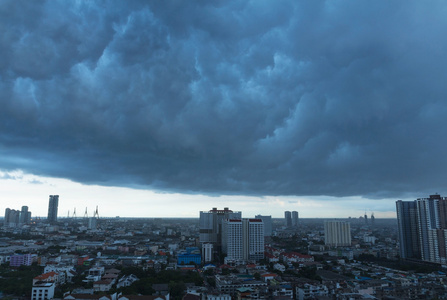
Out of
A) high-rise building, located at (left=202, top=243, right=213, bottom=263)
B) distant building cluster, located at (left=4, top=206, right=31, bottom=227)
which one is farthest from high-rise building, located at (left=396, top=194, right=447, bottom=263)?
distant building cluster, located at (left=4, top=206, right=31, bottom=227)

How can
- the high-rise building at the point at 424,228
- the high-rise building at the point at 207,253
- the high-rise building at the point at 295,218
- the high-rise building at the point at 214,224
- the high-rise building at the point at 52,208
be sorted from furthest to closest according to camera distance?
the high-rise building at the point at 295,218, the high-rise building at the point at 52,208, the high-rise building at the point at 214,224, the high-rise building at the point at 207,253, the high-rise building at the point at 424,228

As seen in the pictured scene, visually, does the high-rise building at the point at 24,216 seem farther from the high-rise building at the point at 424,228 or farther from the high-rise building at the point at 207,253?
the high-rise building at the point at 424,228

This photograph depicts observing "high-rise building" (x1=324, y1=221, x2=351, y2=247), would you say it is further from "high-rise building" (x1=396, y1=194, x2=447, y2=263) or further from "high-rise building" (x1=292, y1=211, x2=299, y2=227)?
"high-rise building" (x1=292, y1=211, x2=299, y2=227)

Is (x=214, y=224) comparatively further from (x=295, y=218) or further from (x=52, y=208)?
(x=295, y=218)

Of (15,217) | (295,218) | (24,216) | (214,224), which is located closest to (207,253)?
(214,224)

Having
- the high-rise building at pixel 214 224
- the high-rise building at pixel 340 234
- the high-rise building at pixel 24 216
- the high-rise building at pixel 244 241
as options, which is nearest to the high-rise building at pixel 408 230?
the high-rise building at pixel 244 241

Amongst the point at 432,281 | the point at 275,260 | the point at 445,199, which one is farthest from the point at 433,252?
the point at 275,260
